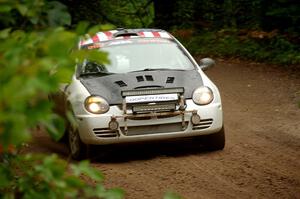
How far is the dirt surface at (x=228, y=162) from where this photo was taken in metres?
6.62

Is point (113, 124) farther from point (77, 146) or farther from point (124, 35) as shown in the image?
point (124, 35)

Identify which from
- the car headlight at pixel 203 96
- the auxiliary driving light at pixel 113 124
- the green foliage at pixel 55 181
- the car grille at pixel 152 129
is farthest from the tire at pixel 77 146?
the green foliage at pixel 55 181

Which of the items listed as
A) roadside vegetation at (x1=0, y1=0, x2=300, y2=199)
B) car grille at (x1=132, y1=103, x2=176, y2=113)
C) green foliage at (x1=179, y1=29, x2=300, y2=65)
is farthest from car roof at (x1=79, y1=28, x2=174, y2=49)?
green foliage at (x1=179, y1=29, x2=300, y2=65)

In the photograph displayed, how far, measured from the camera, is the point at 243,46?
1988 centimetres

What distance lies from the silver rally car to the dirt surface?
351mm

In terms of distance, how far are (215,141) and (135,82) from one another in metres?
1.39

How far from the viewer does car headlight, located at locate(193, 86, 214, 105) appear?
316 inches

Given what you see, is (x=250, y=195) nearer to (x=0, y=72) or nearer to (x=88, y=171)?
(x=88, y=171)

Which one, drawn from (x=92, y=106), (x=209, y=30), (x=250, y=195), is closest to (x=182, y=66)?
(x=92, y=106)

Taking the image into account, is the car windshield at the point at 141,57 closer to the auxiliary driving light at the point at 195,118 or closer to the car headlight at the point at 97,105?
the car headlight at the point at 97,105

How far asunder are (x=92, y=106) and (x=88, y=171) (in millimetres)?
5396

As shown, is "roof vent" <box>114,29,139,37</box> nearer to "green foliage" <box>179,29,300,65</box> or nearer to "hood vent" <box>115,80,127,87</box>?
"hood vent" <box>115,80,127,87</box>

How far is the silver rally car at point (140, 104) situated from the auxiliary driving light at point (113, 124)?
0.01m

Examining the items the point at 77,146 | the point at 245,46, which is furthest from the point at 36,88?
the point at 245,46
